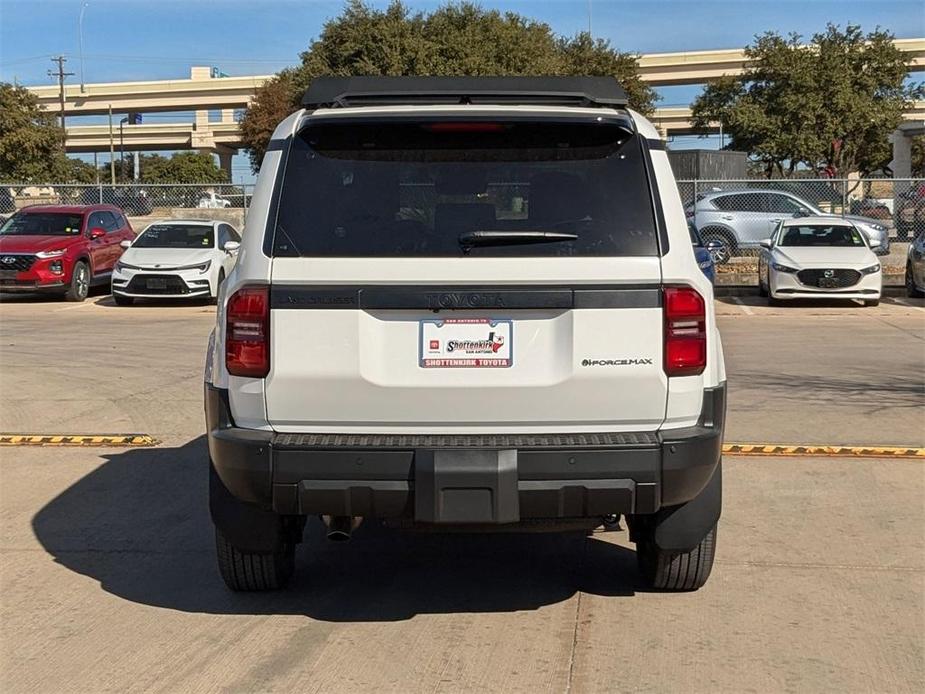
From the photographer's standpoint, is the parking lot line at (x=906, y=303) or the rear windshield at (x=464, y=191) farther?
the parking lot line at (x=906, y=303)

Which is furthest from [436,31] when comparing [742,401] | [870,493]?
[870,493]

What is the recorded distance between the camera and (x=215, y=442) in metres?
4.48

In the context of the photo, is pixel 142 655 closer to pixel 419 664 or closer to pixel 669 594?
pixel 419 664

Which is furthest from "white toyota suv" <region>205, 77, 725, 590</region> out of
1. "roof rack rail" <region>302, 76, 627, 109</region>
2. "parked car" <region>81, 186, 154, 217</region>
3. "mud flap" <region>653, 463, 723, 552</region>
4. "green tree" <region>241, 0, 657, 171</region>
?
"green tree" <region>241, 0, 657, 171</region>

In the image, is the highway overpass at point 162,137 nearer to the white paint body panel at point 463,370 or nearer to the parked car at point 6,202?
the parked car at point 6,202

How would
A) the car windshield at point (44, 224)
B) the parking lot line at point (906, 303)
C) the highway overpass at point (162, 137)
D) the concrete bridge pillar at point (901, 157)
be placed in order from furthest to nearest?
the highway overpass at point (162, 137) → the concrete bridge pillar at point (901, 157) → the car windshield at point (44, 224) → the parking lot line at point (906, 303)

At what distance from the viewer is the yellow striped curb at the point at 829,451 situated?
8.00 m

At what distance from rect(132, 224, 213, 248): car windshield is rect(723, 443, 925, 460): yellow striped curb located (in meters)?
14.1

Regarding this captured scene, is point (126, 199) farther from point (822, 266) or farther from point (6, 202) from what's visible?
point (822, 266)

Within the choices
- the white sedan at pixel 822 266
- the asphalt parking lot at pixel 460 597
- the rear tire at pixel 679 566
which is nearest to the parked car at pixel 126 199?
the white sedan at pixel 822 266

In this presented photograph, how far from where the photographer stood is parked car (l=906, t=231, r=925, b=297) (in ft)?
65.9

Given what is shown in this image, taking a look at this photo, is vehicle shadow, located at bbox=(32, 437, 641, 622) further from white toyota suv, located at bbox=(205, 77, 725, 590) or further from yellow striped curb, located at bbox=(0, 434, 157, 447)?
yellow striped curb, located at bbox=(0, 434, 157, 447)

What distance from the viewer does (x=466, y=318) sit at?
4336 millimetres

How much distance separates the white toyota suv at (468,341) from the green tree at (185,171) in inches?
3723
